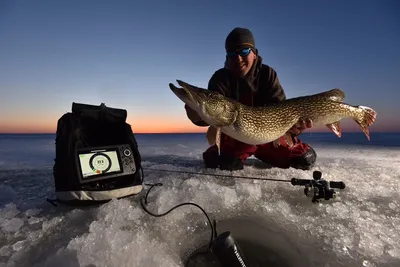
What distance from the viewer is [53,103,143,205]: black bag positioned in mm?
1755

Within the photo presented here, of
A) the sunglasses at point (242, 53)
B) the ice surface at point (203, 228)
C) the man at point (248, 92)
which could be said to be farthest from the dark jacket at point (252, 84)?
the ice surface at point (203, 228)

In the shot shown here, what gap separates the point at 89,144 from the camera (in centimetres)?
216

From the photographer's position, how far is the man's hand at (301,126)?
9.52ft

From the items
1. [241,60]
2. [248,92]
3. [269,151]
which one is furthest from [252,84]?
[269,151]

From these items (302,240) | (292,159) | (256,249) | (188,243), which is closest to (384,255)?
(302,240)

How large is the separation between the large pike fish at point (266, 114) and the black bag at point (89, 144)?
0.64 meters

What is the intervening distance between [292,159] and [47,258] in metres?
3.10

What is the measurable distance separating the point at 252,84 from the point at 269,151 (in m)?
1.03

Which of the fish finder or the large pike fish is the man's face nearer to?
the large pike fish

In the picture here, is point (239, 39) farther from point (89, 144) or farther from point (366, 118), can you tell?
point (89, 144)

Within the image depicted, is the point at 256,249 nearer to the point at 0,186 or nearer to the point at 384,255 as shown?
the point at 384,255

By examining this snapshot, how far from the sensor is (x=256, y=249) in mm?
1485

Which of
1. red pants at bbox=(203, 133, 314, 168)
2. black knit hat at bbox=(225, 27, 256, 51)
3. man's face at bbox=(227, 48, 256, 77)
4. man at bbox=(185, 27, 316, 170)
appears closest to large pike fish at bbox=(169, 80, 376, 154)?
man at bbox=(185, 27, 316, 170)

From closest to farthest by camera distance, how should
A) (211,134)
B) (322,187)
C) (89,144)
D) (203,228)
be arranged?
(203,228) → (322,187) → (89,144) → (211,134)
